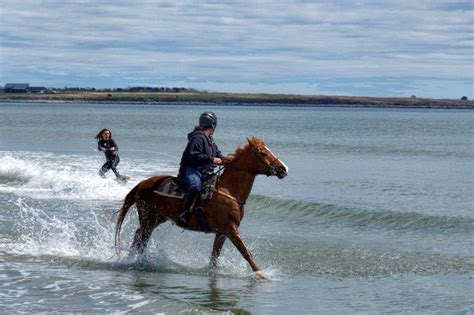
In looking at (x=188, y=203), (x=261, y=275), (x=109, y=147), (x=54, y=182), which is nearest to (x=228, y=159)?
(x=188, y=203)

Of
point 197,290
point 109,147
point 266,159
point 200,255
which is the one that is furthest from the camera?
point 109,147

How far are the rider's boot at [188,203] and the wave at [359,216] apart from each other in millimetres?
7255

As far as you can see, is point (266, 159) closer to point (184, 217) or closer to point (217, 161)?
point (217, 161)

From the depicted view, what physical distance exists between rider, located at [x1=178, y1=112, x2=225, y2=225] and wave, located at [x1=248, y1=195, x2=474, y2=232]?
7.34 metres

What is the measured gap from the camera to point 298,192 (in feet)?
83.5

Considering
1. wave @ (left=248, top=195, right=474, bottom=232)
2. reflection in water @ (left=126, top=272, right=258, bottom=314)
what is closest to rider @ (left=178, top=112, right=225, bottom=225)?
reflection in water @ (left=126, top=272, right=258, bottom=314)

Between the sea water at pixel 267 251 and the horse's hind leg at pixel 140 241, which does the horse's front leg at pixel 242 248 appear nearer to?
the sea water at pixel 267 251

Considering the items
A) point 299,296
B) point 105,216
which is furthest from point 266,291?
point 105,216

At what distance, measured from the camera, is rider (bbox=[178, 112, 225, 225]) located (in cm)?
1313

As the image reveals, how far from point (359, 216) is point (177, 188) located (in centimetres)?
825

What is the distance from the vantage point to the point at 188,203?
1340cm

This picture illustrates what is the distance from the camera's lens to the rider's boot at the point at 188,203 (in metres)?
13.3

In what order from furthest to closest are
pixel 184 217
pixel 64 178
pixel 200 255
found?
pixel 64 178 < pixel 200 255 < pixel 184 217

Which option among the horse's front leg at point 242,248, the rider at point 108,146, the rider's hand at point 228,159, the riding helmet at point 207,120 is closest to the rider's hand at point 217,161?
the rider's hand at point 228,159
